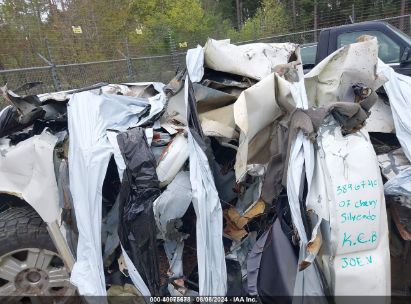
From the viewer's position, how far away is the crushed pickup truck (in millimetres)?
2012

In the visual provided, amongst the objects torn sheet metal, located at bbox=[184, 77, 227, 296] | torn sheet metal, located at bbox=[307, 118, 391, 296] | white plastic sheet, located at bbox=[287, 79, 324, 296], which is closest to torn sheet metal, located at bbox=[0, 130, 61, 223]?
torn sheet metal, located at bbox=[184, 77, 227, 296]

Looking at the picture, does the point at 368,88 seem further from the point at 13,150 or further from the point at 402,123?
the point at 13,150

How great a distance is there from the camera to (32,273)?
8.42 ft

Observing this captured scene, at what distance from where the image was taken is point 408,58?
15.7 ft

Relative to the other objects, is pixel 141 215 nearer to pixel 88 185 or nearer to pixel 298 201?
pixel 88 185

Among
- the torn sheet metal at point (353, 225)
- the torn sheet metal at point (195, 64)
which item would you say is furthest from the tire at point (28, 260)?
the torn sheet metal at point (353, 225)

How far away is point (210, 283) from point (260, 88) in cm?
119

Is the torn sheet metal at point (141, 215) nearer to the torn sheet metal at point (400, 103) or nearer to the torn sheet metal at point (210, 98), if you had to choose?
the torn sheet metal at point (210, 98)

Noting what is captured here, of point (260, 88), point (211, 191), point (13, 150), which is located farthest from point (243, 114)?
point (13, 150)

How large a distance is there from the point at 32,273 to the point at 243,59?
6.99ft

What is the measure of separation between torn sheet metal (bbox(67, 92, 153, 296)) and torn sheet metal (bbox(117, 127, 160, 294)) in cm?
16

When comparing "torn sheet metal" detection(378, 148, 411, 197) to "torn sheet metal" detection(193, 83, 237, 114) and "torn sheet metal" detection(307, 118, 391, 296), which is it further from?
"torn sheet metal" detection(193, 83, 237, 114)

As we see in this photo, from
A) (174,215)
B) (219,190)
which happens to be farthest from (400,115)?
(174,215)

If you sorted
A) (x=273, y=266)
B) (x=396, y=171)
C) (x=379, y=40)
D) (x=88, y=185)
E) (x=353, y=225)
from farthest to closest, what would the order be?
(x=379, y=40) < (x=88, y=185) < (x=396, y=171) < (x=273, y=266) < (x=353, y=225)
